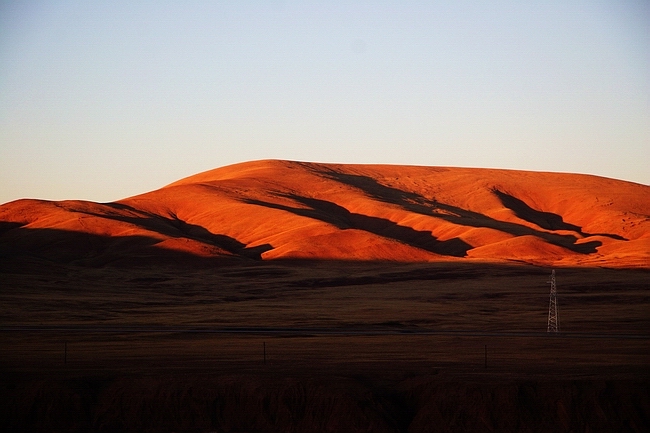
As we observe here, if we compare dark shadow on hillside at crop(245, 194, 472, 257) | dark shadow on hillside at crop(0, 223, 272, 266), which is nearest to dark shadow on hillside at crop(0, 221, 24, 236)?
dark shadow on hillside at crop(0, 223, 272, 266)

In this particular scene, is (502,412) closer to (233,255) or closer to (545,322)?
(545,322)

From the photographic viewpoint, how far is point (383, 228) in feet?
595

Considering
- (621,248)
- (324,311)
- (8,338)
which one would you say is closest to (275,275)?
(324,311)

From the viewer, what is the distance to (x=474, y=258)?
13800 centimetres

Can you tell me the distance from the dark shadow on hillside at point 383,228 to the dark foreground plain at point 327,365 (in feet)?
226

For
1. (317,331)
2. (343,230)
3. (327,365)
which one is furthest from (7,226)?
(327,365)

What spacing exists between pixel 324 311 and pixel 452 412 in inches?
1627

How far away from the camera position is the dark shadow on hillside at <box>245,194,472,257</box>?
15825cm

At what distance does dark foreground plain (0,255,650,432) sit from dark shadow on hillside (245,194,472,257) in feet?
226

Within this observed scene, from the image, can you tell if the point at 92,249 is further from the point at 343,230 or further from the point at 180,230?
the point at 343,230

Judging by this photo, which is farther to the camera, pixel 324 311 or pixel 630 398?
pixel 324 311

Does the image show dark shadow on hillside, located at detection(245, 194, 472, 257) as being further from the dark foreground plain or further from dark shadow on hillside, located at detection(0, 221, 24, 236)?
the dark foreground plain

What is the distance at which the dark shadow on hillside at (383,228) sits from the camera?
158250mm

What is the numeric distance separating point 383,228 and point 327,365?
Result: 13606 cm
